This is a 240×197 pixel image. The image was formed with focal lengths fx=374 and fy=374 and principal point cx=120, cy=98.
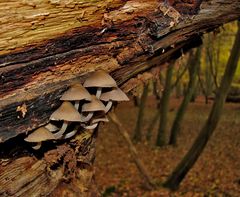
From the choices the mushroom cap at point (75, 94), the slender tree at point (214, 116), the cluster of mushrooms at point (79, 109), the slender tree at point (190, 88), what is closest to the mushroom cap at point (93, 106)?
the cluster of mushrooms at point (79, 109)

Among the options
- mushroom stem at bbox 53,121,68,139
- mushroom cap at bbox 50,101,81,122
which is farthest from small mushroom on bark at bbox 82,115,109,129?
mushroom cap at bbox 50,101,81,122

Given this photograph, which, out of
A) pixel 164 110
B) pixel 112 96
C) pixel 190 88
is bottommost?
pixel 164 110

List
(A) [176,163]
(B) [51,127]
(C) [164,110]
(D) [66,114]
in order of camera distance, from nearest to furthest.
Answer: (D) [66,114], (B) [51,127], (A) [176,163], (C) [164,110]

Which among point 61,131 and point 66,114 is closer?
point 66,114

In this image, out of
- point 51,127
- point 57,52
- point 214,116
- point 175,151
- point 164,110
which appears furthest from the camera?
point 164,110

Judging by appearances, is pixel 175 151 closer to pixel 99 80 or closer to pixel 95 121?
pixel 95 121

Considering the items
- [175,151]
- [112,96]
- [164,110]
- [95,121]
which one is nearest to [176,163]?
[175,151]
